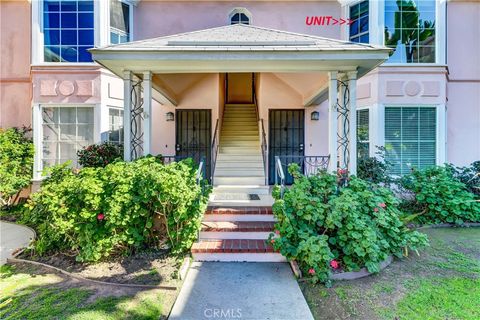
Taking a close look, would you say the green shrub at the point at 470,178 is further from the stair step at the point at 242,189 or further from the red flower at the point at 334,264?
the red flower at the point at 334,264

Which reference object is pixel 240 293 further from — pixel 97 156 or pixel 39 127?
pixel 39 127

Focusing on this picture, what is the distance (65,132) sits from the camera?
6.89m

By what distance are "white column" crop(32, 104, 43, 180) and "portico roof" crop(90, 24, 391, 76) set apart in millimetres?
3693

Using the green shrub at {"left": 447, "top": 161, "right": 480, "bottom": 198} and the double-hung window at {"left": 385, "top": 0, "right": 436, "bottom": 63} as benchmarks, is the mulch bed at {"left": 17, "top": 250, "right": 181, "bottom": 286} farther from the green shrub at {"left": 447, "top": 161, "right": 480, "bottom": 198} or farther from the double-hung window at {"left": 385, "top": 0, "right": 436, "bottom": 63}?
the double-hung window at {"left": 385, "top": 0, "right": 436, "bottom": 63}

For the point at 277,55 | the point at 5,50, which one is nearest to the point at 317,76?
the point at 277,55

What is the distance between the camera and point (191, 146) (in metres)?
8.33

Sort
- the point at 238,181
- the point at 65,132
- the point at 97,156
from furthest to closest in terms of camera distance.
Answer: the point at 65,132 → the point at 238,181 → the point at 97,156

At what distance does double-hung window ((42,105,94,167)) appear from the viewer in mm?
6875

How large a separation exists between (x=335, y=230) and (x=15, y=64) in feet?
31.6

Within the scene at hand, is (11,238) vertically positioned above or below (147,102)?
below

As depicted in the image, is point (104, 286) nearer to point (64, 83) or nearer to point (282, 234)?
point (282, 234)

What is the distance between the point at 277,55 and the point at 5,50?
8283 mm

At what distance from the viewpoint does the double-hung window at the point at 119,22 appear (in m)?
7.02

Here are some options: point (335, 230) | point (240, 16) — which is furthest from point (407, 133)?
point (240, 16)
